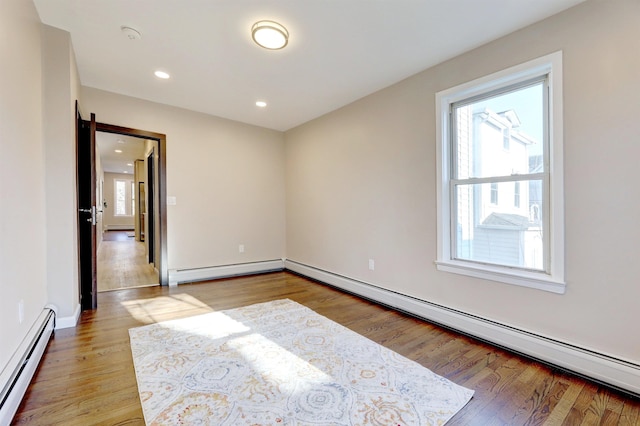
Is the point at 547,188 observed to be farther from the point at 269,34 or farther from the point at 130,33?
the point at 130,33

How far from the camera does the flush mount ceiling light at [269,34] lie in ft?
7.41

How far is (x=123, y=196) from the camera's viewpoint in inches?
531

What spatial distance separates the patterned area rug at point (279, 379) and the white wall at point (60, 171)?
767 mm

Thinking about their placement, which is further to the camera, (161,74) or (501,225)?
(161,74)

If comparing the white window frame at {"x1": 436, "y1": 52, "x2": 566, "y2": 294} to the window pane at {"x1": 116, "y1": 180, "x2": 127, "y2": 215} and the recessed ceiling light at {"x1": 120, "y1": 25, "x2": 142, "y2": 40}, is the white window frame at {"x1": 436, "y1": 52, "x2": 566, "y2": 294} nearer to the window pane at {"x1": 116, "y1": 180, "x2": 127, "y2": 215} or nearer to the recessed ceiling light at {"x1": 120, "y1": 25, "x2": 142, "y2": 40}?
the recessed ceiling light at {"x1": 120, "y1": 25, "x2": 142, "y2": 40}

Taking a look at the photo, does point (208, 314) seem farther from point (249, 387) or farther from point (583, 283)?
point (583, 283)

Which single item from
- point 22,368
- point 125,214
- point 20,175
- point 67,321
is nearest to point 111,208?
point 125,214

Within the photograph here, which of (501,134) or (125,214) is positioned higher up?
(501,134)

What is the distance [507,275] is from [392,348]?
109 centimetres

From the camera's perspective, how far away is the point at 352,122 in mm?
3807

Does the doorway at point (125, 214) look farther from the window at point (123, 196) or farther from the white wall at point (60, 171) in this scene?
the white wall at point (60, 171)

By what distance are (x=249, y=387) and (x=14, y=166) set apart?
1.95 m

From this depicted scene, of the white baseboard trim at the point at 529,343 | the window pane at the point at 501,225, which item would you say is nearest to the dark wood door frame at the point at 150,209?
the white baseboard trim at the point at 529,343

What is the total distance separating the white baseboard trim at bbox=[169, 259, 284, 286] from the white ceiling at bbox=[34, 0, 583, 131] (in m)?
2.45
